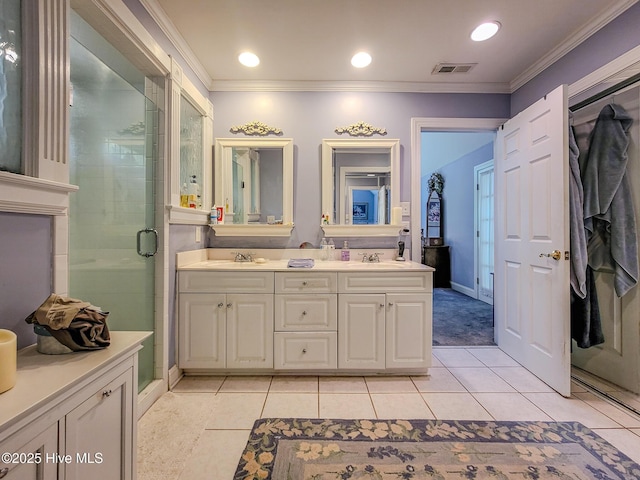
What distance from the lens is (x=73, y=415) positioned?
30.8 inches

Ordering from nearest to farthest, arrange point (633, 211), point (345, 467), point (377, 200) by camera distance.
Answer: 1. point (345, 467)
2. point (633, 211)
3. point (377, 200)

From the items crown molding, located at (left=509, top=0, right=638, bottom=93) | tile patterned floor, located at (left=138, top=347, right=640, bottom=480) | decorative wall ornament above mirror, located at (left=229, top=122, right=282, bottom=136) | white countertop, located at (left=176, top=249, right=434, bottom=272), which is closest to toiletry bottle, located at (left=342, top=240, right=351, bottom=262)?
white countertop, located at (left=176, top=249, right=434, bottom=272)

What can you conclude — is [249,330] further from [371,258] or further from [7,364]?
[7,364]

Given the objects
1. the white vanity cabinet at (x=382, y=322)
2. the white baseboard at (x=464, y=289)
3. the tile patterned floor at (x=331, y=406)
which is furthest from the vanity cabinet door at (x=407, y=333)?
the white baseboard at (x=464, y=289)

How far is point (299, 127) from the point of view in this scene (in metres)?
2.69

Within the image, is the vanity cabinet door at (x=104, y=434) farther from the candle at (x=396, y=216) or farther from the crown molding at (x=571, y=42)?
the crown molding at (x=571, y=42)

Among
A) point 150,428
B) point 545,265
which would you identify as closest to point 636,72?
point 545,265

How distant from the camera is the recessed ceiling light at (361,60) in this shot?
2.27 meters

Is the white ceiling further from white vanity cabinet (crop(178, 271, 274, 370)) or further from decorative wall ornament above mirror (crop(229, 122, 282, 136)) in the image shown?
white vanity cabinet (crop(178, 271, 274, 370))

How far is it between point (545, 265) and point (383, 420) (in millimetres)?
1558

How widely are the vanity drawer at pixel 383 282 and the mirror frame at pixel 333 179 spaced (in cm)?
56

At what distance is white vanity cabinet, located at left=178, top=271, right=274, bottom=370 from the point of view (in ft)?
7.06

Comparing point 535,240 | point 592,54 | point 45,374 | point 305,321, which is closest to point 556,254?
point 535,240

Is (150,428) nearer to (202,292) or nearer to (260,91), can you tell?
(202,292)
